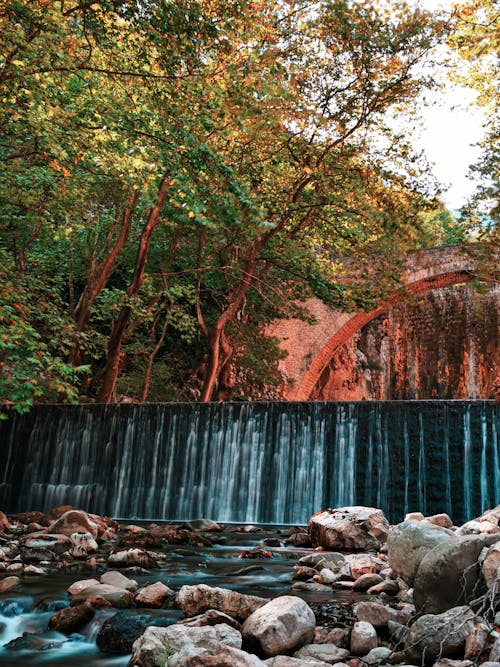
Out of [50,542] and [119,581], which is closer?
[119,581]

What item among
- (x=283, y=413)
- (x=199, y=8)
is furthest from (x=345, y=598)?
(x=283, y=413)

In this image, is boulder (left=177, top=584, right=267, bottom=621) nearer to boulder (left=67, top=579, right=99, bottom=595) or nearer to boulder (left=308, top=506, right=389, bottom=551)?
boulder (left=67, top=579, right=99, bottom=595)

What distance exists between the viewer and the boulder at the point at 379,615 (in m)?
3.54

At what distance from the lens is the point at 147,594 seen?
4207 mm

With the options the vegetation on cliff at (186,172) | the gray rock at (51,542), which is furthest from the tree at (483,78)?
the gray rock at (51,542)

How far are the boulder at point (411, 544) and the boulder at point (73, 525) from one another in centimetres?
399

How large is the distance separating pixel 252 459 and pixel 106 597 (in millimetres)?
6772

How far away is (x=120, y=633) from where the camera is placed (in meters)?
3.61

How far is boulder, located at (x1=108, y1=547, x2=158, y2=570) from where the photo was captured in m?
5.64

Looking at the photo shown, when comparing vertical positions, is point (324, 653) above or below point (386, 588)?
below

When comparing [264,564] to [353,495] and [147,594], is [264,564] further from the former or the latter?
[353,495]

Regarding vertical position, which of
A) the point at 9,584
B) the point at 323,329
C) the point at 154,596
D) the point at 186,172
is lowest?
the point at 9,584

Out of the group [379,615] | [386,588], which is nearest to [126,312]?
[386,588]

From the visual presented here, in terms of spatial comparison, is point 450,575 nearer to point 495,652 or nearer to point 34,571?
point 495,652
